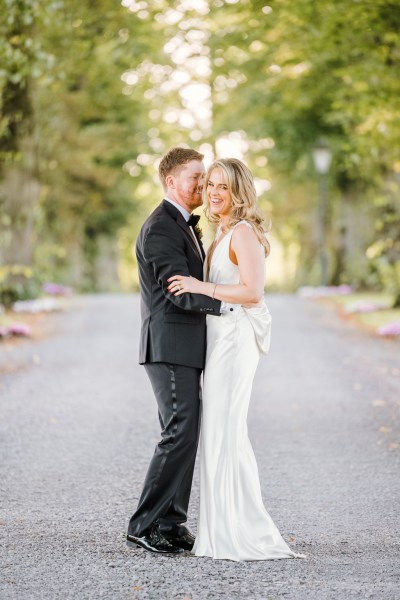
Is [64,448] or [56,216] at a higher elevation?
[56,216]

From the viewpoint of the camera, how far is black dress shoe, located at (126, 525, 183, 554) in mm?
5254

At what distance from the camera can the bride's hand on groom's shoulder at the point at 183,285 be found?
16.7 ft

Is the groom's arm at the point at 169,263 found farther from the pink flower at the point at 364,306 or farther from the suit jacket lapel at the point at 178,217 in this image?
the pink flower at the point at 364,306

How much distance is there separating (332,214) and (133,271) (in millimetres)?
24783

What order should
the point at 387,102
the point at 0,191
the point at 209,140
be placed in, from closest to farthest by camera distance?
1. the point at 387,102
2. the point at 0,191
3. the point at 209,140

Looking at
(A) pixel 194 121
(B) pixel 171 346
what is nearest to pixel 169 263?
(B) pixel 171 346

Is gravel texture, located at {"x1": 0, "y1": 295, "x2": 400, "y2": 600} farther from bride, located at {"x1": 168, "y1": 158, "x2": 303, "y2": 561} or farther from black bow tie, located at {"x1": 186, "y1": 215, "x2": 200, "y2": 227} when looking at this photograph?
black bow tie, located at {"x1": 186, "y1": 215, "x2": 200, "y2": 227}

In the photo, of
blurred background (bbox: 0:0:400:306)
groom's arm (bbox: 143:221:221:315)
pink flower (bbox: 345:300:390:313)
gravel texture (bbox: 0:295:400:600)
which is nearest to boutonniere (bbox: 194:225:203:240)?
groom's arm (bbox: 143:221:221:315)

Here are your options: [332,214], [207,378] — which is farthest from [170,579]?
[332,214]

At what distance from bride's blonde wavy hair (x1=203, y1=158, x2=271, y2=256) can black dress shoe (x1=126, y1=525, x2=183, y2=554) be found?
159 centimetres

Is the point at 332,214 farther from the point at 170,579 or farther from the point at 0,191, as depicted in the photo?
the point at 170,579

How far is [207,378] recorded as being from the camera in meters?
5.34

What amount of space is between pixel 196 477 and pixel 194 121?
37.3m

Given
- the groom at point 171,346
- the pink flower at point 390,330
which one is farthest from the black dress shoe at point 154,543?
the pink flower at point 390,330
